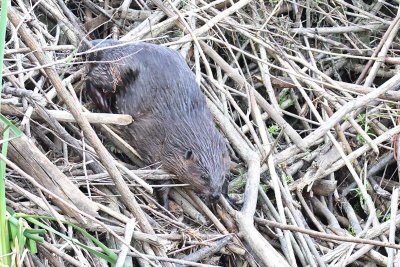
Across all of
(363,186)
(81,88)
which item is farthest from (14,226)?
(363,186)

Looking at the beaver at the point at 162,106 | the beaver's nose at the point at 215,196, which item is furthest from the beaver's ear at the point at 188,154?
the beaver's nose at the point at 215,196

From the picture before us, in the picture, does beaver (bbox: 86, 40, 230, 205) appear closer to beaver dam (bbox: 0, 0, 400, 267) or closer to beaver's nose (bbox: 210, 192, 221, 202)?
beaver dam (bbox: 0, 0, 400, 267)

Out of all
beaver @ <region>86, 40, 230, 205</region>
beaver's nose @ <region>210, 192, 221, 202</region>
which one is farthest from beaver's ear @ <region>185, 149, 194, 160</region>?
beaver's nose @ <region>210, 192, 221, 202</region>

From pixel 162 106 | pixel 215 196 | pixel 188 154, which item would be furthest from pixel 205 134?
pixel 215 196

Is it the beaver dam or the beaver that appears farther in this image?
the beaver

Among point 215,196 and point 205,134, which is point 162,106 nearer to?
point 205,134

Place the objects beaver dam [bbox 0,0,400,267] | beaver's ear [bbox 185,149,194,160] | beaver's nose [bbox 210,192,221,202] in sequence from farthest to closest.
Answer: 1. beaver's ear [bbox 185,149,194,160]
2. beaver's nose [bbox 210,192,221,202]
3. beaver dam [bbox 0,0,400,267]

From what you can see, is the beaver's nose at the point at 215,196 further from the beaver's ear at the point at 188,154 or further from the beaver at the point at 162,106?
the beaver's ear at the point at 188,154
